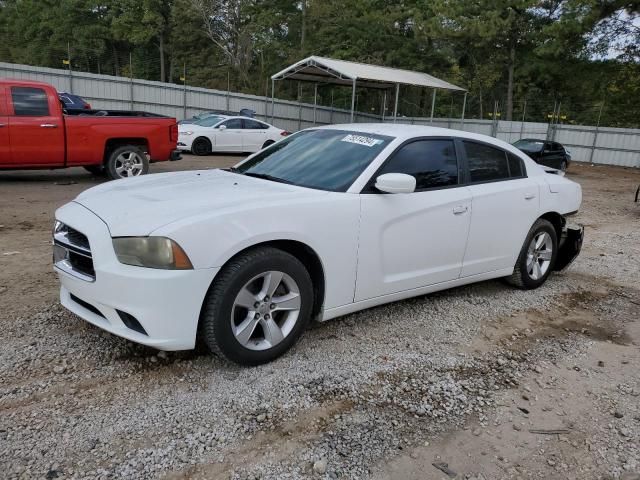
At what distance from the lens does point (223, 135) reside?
17.0 meters

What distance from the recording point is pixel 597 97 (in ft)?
98.9

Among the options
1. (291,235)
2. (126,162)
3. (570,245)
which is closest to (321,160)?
(291,235)

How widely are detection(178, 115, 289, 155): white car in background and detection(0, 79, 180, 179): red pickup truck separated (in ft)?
19.9

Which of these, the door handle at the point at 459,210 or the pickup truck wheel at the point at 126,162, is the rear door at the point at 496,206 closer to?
the door handle at the point at 459,210

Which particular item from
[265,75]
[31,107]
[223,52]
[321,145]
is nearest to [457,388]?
[321,145]

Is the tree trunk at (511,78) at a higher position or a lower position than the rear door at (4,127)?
higher

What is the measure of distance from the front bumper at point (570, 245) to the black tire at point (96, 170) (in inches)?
326

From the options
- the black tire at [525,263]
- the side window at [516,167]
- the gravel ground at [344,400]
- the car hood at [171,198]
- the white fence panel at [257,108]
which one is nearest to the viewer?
the gravel ground at [344,400]

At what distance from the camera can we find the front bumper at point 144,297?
9.07 ft

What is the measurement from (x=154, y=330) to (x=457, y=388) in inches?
72.4

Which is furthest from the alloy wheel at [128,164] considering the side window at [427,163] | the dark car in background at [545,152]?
the dark car in background at [545,152]

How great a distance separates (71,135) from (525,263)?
7926mm

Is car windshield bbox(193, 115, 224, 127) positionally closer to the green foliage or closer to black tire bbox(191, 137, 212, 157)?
black tire bbox(191, 137, 212, 157)

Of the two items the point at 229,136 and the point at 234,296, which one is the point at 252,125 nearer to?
the point at 229,136
